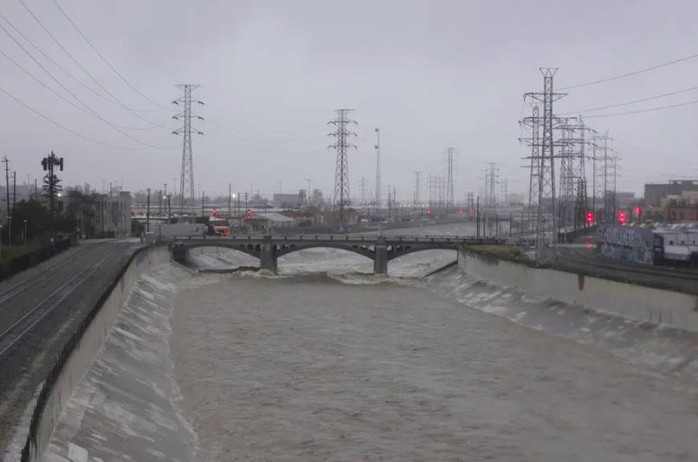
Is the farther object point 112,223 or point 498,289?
point 112,223

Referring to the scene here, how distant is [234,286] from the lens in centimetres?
6000

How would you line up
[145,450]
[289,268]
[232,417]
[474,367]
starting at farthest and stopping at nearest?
1. [289,268]
2. [474,367]
3. [232,417]
4. [145,450]

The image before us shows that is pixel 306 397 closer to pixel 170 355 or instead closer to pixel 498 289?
pixel 170 355

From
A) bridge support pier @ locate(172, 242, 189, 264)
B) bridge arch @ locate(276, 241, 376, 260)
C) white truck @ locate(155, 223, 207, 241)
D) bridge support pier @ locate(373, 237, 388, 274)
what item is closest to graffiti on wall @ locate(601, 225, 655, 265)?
bridge support pier @ locate(373, 237, 388, 274)

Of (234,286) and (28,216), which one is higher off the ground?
(28,216)

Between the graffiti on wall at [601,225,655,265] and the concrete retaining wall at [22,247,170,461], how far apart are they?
2962 cm

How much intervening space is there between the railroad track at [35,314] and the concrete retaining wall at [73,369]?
7.44 ft

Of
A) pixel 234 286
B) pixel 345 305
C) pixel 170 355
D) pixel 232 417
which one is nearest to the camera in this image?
pixel 232 417

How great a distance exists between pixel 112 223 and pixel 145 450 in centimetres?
9850

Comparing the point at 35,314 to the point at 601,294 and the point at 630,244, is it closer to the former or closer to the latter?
the point at 601,294

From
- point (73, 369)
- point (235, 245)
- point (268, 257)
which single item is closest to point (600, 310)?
point (73, 369)

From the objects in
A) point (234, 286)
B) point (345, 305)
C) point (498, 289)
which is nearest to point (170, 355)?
point (345, 305)

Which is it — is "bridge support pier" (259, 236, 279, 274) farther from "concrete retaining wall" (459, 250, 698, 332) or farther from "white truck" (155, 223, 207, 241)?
"concrete retaining wall" (459, 250, 698, 332)

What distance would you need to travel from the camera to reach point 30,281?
44.5 m
